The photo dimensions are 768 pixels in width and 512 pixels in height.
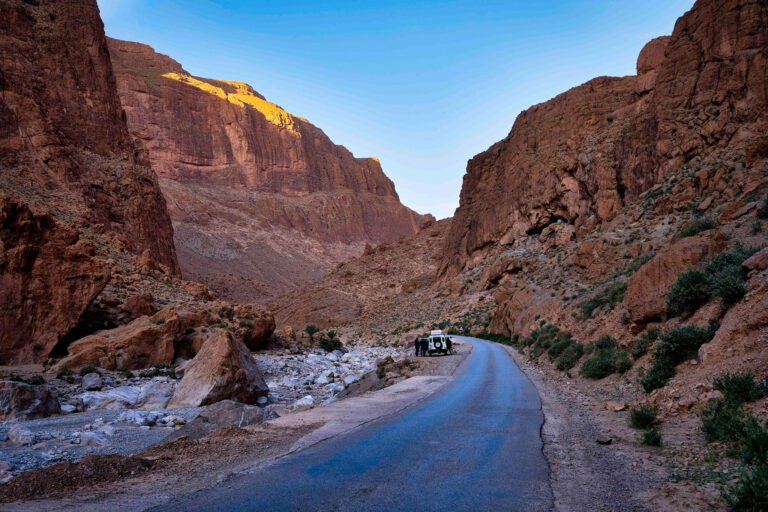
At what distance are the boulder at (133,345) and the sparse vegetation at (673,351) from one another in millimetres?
16990

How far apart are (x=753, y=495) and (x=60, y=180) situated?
128ft

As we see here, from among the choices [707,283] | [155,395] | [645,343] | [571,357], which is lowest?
[155,395]

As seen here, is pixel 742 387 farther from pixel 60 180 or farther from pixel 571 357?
pixel 60 180

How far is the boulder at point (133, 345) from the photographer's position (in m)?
17.9

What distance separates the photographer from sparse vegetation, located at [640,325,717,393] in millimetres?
10367

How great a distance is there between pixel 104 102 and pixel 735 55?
48935 mm

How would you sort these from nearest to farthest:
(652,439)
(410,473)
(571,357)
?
(410,473) → (652,439) → (571,357)

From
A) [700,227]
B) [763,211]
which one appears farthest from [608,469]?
[700,227]

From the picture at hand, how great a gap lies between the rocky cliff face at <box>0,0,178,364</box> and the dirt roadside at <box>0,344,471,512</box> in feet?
45.8

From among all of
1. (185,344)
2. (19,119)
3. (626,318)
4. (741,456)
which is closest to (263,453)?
(741,456)

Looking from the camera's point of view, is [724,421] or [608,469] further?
[724,421]

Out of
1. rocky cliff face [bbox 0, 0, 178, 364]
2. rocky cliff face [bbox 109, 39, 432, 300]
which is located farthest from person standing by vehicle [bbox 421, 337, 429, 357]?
rocky cliff face [bbox 109, 39, 432, 300]

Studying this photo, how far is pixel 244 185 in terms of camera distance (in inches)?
4909

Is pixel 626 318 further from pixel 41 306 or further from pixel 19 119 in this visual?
pixel 19 119
